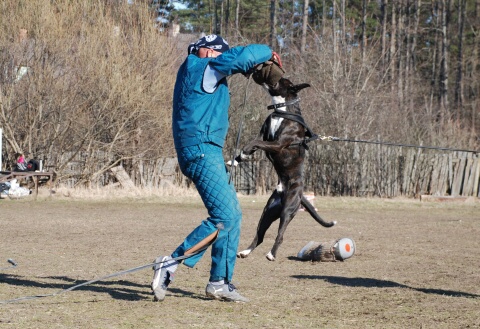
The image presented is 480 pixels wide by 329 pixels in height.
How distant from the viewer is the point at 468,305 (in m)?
6.48

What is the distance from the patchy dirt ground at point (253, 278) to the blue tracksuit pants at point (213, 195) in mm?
500

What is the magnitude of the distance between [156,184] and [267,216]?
16075 millimetres

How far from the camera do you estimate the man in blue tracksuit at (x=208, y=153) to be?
20.1 ft

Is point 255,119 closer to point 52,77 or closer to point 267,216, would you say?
point 52,77

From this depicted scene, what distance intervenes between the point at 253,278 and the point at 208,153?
2.13m

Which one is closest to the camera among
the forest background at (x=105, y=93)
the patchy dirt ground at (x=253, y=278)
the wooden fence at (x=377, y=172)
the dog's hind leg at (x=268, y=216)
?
the patchy dirt ground at (x=253, y=278)

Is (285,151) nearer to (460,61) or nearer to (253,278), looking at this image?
(253,278)

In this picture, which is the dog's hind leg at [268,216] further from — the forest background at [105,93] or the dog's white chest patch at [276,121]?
the forest background at [105,93]

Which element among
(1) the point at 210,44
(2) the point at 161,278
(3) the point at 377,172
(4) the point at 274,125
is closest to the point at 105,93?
(3) the point at 377,172

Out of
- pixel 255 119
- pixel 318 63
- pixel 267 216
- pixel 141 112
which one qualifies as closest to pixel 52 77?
pixel 141 112

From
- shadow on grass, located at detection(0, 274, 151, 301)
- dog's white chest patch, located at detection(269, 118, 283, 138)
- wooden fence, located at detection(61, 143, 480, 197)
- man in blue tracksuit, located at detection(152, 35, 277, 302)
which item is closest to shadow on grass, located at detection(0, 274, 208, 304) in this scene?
shadow on grass, located at detection(0, 274, 151, 301)

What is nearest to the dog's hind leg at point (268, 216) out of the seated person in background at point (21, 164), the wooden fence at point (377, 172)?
the seated person in background at point (21, 164)

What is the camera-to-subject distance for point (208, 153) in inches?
244

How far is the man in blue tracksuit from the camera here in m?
6.14
